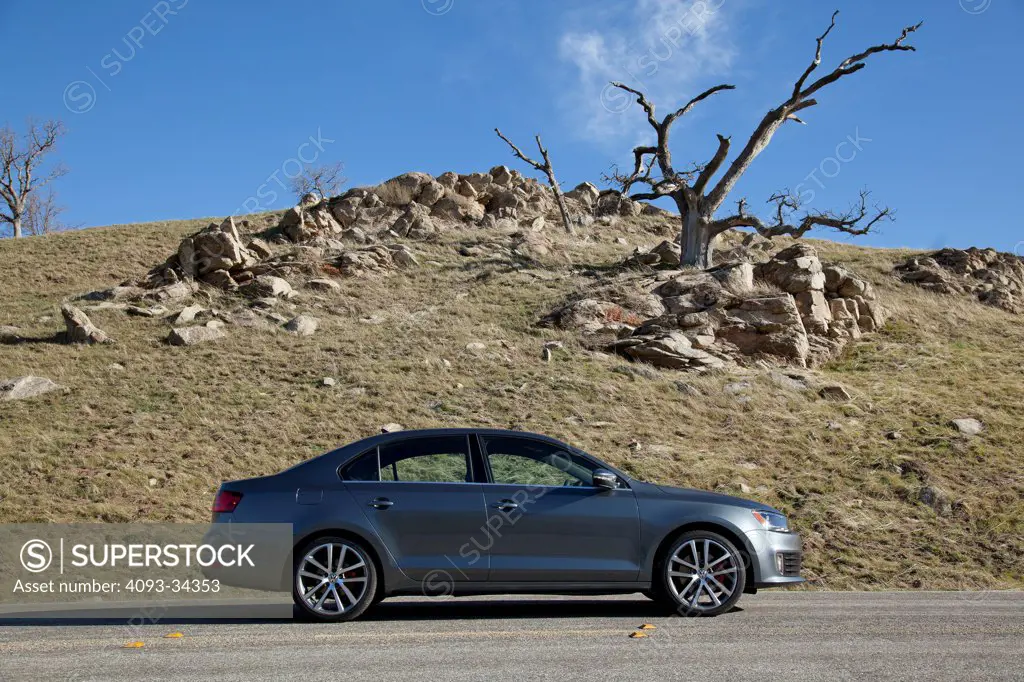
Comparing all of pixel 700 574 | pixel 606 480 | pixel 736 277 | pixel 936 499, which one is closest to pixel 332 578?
pixel 606 480

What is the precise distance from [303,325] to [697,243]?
541 inches

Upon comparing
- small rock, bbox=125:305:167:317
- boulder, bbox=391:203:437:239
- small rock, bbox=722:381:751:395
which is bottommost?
small rock, bbox=722:381:751:395

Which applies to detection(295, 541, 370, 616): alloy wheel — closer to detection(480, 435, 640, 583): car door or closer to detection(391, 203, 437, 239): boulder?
detection(480, 435, 640, 583): car door

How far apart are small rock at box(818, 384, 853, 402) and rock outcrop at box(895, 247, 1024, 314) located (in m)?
11.6

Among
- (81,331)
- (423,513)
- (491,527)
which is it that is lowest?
(491,527)

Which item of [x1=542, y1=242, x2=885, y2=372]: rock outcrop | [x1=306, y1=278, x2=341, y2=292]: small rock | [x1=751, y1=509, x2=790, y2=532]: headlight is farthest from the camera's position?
[x1=306, y1=278, x2=341, y2=292]: small rock

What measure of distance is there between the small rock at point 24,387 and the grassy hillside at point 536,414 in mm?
415

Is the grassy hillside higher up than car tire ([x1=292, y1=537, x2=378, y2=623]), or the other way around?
the grassy hillside

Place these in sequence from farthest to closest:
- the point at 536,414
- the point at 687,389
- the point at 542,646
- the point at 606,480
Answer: the point at 687,389
the point at 536,414
the point at 606,480
the point at 542,646

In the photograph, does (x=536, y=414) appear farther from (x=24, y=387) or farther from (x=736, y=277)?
(x=24, y=387)

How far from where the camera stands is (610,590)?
711 centimetres

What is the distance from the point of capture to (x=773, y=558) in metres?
7.33

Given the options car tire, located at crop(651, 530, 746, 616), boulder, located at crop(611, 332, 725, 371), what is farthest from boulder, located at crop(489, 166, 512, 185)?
car tire, located at crop(651, 530, 746, 616)

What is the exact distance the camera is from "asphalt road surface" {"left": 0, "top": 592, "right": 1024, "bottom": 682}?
4.95 metres
